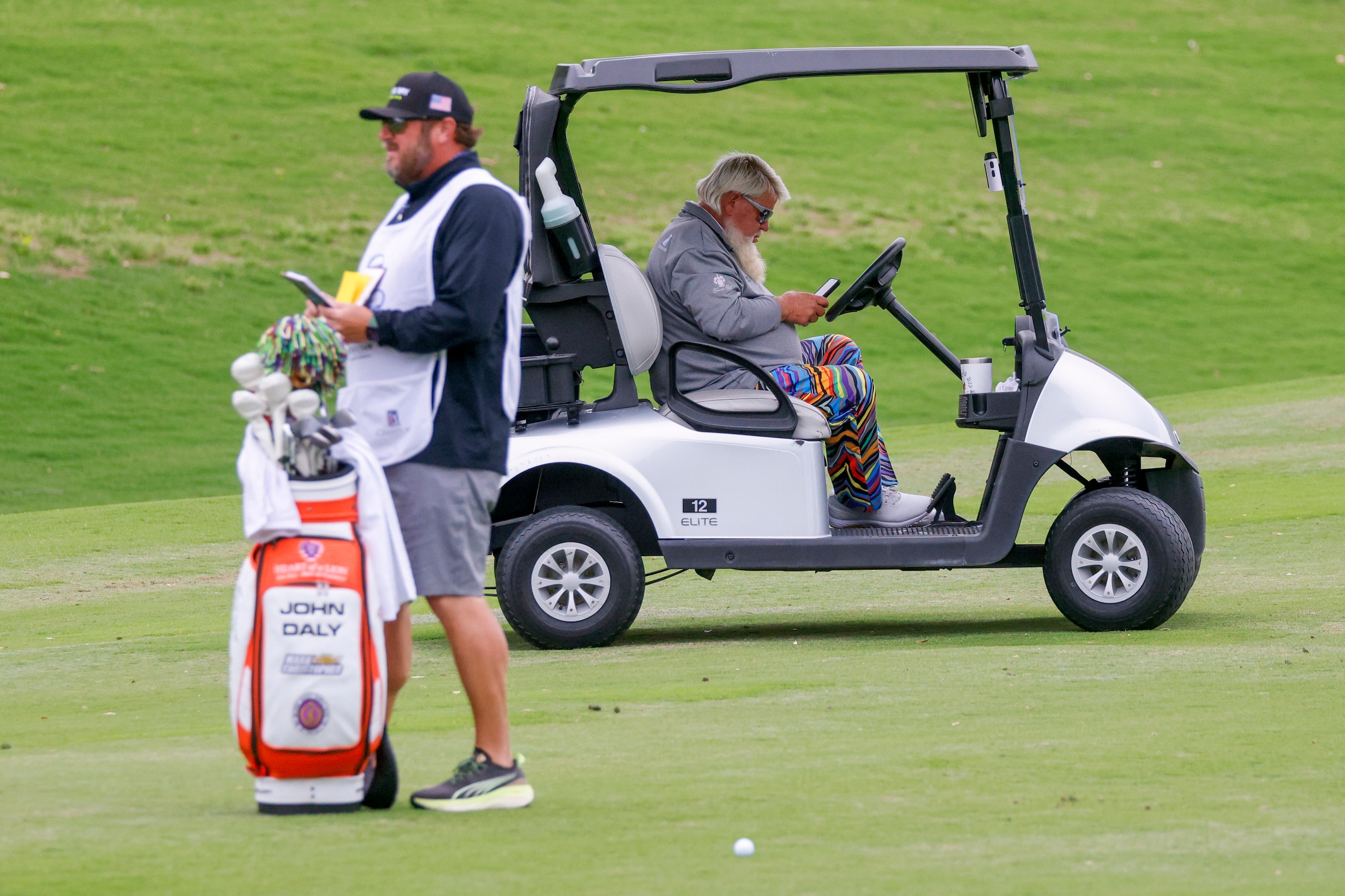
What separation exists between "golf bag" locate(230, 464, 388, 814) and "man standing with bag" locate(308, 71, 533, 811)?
16 cm

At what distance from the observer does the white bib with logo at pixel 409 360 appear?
14.4ft

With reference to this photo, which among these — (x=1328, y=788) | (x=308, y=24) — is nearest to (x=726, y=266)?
(x=1328, y=788)

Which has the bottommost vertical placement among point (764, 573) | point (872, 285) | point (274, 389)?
point (764, 573)

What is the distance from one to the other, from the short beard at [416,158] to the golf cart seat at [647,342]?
106 inches

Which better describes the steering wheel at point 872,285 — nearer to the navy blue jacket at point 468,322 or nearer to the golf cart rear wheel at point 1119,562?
the golf cart rear wheel at point 1119,562

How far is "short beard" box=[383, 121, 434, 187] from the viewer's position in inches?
175

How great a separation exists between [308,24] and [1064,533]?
34199mm

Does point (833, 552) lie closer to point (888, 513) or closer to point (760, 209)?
point (888, 513)

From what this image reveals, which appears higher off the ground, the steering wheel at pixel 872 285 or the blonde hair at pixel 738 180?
the blonde hair at pixel 738 180

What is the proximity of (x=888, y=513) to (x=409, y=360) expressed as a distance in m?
3.52

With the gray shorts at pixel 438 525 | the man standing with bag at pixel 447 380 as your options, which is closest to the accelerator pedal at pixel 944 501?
the man standing with bag at pixel 447 380

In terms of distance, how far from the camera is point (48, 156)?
30094 millimetres

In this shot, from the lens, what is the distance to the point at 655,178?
32656mm

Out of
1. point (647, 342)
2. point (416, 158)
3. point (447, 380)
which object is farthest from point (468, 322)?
point (647, 342)
